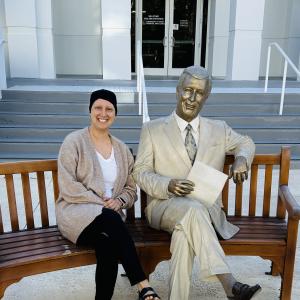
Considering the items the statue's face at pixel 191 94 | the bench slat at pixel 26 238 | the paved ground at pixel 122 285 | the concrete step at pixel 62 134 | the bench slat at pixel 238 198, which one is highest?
the statue's face at pixel 191 94

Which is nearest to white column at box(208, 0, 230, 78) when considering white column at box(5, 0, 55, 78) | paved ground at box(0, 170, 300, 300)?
white column at box(5, 0, 55, 78)

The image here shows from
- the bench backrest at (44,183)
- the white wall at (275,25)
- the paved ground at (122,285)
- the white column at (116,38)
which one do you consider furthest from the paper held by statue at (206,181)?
the white wall at (275,25)

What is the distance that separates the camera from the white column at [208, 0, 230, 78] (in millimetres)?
10305

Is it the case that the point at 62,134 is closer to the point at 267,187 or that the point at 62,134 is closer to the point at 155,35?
the point at 267,187

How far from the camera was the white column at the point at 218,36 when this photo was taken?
10305mm

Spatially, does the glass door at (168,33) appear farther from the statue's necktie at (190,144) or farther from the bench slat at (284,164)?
the statue's necktie at (190,144)

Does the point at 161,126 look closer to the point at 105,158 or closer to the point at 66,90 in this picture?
the point at 105,158

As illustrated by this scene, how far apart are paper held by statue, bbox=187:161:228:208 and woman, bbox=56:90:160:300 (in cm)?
46

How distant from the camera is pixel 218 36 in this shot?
34.4 feet

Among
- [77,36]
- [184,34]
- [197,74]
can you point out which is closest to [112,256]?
[197,74]

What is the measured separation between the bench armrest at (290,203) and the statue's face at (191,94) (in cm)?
86

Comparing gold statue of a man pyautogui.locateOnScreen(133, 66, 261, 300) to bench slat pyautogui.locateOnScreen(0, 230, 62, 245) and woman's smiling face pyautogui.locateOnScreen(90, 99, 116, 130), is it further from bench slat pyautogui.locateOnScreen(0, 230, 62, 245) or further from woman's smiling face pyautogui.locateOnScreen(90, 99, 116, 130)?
bench slat pyautogui.locateOnScreen(0, 230, 62, 245)

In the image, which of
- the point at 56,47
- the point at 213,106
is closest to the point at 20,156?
the point at 213,106

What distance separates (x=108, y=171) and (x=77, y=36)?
8.70 meters
